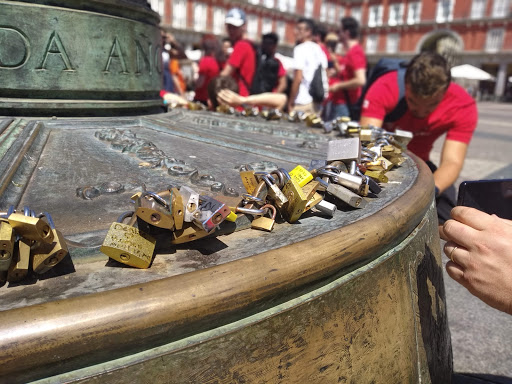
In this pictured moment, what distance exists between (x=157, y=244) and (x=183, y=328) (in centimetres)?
19

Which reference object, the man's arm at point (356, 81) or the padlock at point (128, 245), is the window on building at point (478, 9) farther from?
the padlock at point (128, 245)

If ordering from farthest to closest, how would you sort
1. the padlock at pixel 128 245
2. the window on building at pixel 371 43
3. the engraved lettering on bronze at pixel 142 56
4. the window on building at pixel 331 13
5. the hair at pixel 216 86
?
1. the window on building at pixel 331 13
2. the window on building at pixel 371 43
3. the hair at pixel 216 86
4. the engraved lettering on bronze at pixel 142 56
5. the padlock at pixel 128 245

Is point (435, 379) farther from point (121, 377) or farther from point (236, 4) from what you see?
point (236, 4)

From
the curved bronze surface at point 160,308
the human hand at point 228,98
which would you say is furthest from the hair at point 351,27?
the curved bronze surface at point 160,308

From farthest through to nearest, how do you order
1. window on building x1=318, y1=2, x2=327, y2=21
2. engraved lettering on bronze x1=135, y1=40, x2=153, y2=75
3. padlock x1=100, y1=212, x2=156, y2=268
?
1. window on building x1=318, y1=2, x2=327, y2=21
2. engraved lettering on bronze x1=135, y1=40, x2=153, y2=75
3. padlock x1=100, y1=212, x2=156, y2=268

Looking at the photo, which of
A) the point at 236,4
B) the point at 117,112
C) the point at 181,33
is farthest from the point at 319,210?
the point at 236,4

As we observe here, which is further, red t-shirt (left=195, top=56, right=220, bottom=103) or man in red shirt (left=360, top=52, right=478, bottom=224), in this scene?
red t-shirt (left=195, top=56, right=220, bottom=103)

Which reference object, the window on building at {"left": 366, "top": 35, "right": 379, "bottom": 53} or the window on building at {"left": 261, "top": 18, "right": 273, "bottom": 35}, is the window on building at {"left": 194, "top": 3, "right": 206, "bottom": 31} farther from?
the window on building at {"left": 366, "top": 35, "right": 379, "bottom": 53}

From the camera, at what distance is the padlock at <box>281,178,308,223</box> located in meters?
0.94

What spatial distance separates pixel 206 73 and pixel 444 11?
1373 inches

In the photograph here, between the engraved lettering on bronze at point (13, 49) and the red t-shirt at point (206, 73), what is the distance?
293cm

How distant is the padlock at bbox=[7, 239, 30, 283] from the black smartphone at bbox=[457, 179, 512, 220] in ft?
3.06

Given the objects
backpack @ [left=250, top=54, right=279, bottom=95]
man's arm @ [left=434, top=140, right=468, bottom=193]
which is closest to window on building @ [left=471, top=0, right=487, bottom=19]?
backpack @ [left=250, top=54, right=279, bottom=95]

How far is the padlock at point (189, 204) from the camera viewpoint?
0.80m
